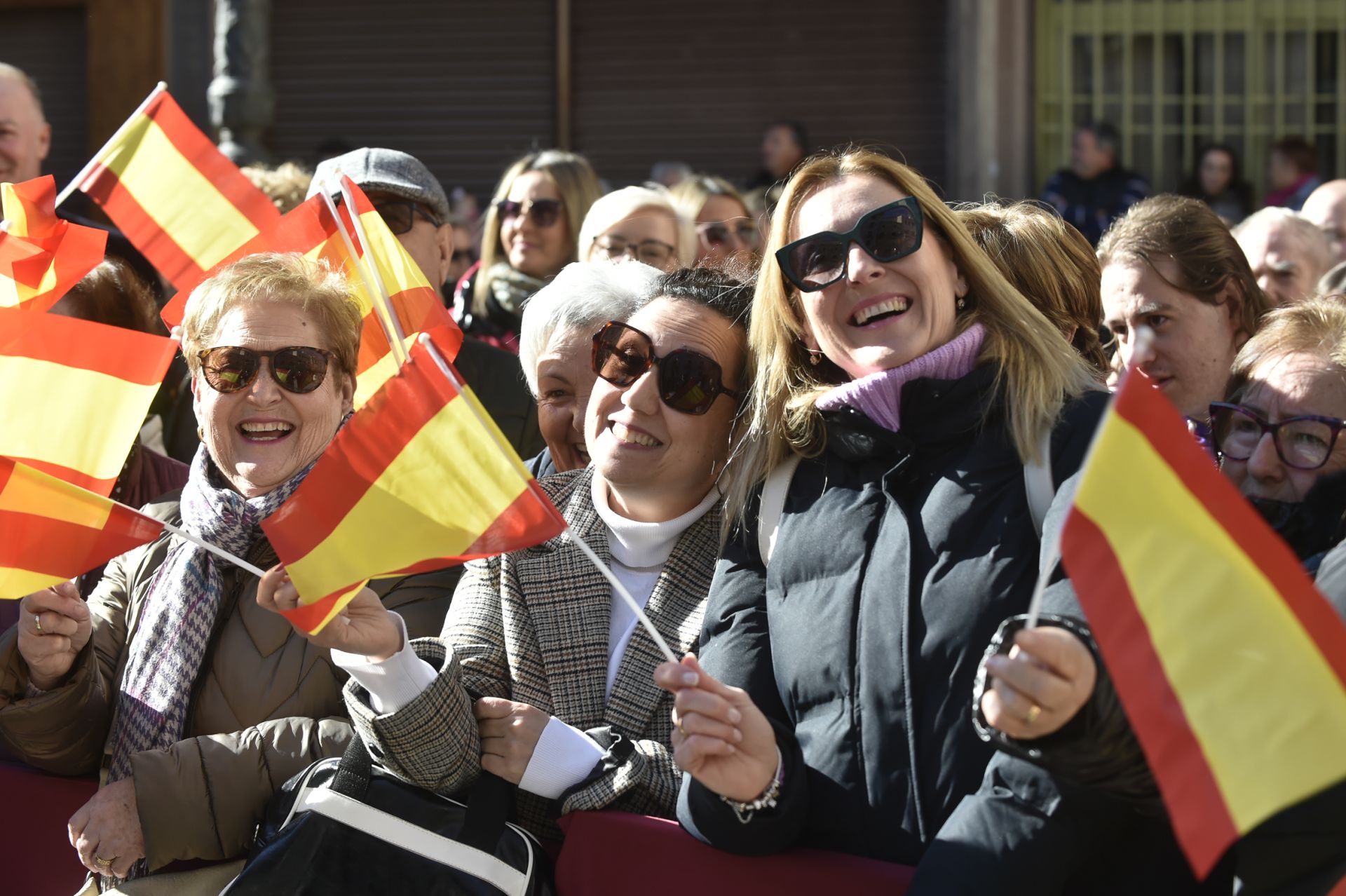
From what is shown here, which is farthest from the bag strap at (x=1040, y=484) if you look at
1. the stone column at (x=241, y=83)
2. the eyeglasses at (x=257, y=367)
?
the stone column at (x=241, y=83)

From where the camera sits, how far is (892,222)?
8.90ft

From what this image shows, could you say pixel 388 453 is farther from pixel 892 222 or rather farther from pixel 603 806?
pixel 892 222

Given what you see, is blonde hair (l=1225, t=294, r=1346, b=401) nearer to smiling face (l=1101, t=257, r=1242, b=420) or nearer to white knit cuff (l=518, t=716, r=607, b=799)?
smiling face (l=1101, t=257, r=1242, b=420)

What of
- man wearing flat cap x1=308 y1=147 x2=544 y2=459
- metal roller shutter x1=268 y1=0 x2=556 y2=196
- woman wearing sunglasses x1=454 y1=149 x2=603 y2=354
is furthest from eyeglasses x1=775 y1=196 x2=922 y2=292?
metal roller shutter x1=268 y1=0 x2=556 y2=196

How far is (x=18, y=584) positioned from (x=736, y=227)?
3687mm

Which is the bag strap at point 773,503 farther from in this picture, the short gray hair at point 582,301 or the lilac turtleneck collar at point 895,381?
the short gray hair at point 582,301

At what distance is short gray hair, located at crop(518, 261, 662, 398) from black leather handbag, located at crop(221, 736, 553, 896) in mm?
1168

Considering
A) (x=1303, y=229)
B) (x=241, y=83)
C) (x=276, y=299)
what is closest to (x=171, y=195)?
(x=276, y=299)

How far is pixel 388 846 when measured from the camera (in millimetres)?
2547

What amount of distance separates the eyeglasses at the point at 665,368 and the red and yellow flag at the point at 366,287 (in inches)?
20.6

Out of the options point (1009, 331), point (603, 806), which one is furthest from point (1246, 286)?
point (603, 806)

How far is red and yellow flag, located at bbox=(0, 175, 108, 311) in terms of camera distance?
3.55 m

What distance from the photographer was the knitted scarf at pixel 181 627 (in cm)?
296

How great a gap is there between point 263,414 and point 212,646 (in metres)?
0.47
